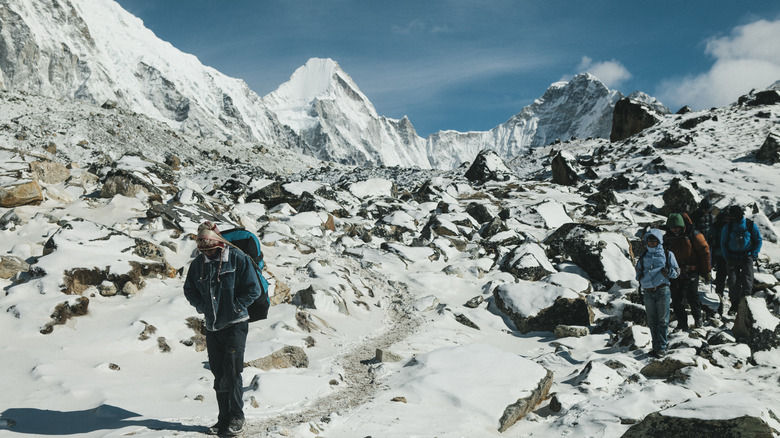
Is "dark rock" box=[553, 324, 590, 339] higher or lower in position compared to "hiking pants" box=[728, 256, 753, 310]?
lower

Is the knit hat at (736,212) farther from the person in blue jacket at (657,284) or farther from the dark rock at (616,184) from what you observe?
the dark rock at (616,184)

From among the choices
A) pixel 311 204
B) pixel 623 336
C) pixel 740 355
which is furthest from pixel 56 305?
pixel 311 204

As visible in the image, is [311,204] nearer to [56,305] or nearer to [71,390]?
[56,305]

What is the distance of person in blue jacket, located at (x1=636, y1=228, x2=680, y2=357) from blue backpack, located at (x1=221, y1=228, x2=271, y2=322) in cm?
559

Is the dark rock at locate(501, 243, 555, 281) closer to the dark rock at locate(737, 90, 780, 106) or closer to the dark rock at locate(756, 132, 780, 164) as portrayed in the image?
the dark rock at locate(756, 132, 780, 164)

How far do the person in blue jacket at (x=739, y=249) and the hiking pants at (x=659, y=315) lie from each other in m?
2.85

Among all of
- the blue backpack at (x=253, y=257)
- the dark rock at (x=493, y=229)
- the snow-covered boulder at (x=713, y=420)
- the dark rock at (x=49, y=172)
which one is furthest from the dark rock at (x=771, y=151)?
the dark rock at (x=49, y=172)

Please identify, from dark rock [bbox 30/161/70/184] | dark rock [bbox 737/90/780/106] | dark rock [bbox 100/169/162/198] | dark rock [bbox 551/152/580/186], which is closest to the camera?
dark rock [bbox 100/169/162/198]

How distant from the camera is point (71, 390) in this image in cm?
475

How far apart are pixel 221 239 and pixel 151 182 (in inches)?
471

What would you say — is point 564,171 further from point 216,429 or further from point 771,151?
point 216,429

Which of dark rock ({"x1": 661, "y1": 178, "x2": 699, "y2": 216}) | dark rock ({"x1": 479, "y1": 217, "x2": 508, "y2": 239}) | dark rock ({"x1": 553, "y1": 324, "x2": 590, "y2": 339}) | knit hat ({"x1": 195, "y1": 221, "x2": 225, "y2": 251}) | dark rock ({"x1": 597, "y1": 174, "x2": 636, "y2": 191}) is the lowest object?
dark rock ({"x1": 553, "y1": 324, "x2": 590, "y2": 339})

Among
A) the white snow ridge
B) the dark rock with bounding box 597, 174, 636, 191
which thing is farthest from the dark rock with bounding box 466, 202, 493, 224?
the dark rock with bounding box 597, 174, 636, 191

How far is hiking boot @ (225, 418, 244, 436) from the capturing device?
409 cm
